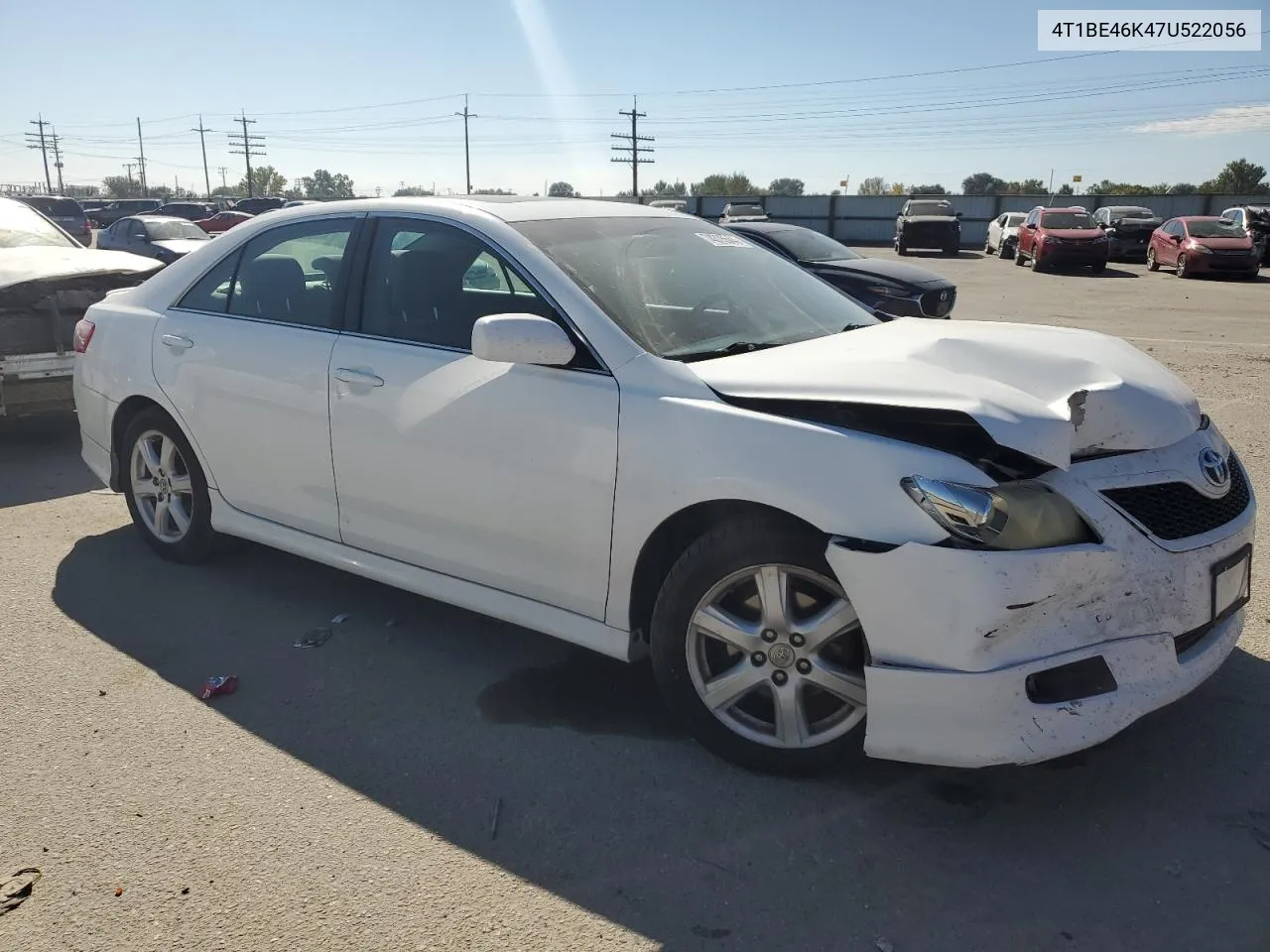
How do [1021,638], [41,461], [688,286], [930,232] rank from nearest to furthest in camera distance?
[1021,638] → [688,286] → [41,461] → [930,232]

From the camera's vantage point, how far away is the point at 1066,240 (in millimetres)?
25797

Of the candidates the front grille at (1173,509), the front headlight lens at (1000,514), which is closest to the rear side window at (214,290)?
the front headlight lens at (1000,514)

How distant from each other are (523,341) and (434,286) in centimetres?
78

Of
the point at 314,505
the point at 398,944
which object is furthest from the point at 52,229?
the point at 398,944

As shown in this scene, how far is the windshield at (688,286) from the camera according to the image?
11.3 ft

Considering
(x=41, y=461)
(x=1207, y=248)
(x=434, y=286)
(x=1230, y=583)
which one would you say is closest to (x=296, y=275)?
(x=434, y=286)

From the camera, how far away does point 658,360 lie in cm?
318

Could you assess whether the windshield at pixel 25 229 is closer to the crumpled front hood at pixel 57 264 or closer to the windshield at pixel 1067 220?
the crumpled front hood at pixel 57 264

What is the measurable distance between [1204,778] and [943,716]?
0.99 meters

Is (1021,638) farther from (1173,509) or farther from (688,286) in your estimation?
(688,286)

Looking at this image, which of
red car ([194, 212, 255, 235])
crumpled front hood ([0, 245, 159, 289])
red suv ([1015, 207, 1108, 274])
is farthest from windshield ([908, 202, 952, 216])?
crumpled front hood ([0, 245, 159, 289])

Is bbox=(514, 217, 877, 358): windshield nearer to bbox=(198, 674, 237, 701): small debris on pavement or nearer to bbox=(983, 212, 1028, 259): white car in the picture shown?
bbox=(198, 674, 237, 701): small debris on pavement

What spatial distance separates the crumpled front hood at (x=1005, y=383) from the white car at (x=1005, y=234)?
98.4 feet

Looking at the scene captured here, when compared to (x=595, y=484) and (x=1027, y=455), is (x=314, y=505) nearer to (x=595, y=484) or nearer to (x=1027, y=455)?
(x=595, y=484)
